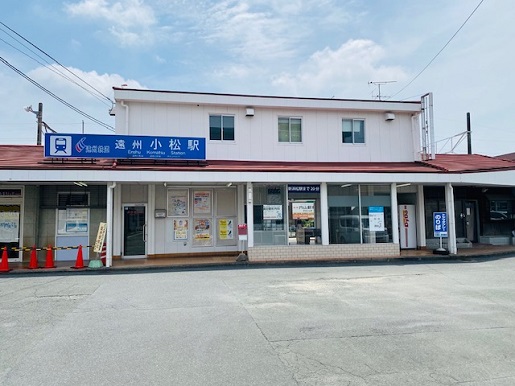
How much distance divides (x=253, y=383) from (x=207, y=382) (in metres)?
0.53

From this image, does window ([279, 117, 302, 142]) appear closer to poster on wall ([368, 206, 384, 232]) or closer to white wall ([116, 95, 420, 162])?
white wall ([116, 95, 420, 162])

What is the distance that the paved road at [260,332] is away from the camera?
4582 mm

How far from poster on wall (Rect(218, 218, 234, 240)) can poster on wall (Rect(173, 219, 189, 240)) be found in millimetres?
1410

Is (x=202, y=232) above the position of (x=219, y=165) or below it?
below

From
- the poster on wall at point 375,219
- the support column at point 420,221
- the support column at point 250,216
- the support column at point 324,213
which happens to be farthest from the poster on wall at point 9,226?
the support column at point 420,221

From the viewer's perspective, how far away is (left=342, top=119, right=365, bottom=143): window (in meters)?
17.9

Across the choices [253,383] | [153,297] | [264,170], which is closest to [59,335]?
[153,297]

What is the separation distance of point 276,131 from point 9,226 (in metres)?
11.6

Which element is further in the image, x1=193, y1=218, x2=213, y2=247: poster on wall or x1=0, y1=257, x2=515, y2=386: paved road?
x1=193, y1=218, x2=213, y2=247: poster on wall

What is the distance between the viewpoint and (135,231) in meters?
15.7

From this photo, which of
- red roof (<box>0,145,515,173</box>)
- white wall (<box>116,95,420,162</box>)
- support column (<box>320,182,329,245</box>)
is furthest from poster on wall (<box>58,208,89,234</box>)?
support column (<box>320,182,329,245</box>)

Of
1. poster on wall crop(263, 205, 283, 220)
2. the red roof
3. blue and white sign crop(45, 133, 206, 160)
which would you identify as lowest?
poster on wall crop(263, 205, 283, 220)

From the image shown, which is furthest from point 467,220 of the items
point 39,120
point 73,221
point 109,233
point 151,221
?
point 39,120

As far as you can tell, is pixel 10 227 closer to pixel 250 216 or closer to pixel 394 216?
pixel 250 216
